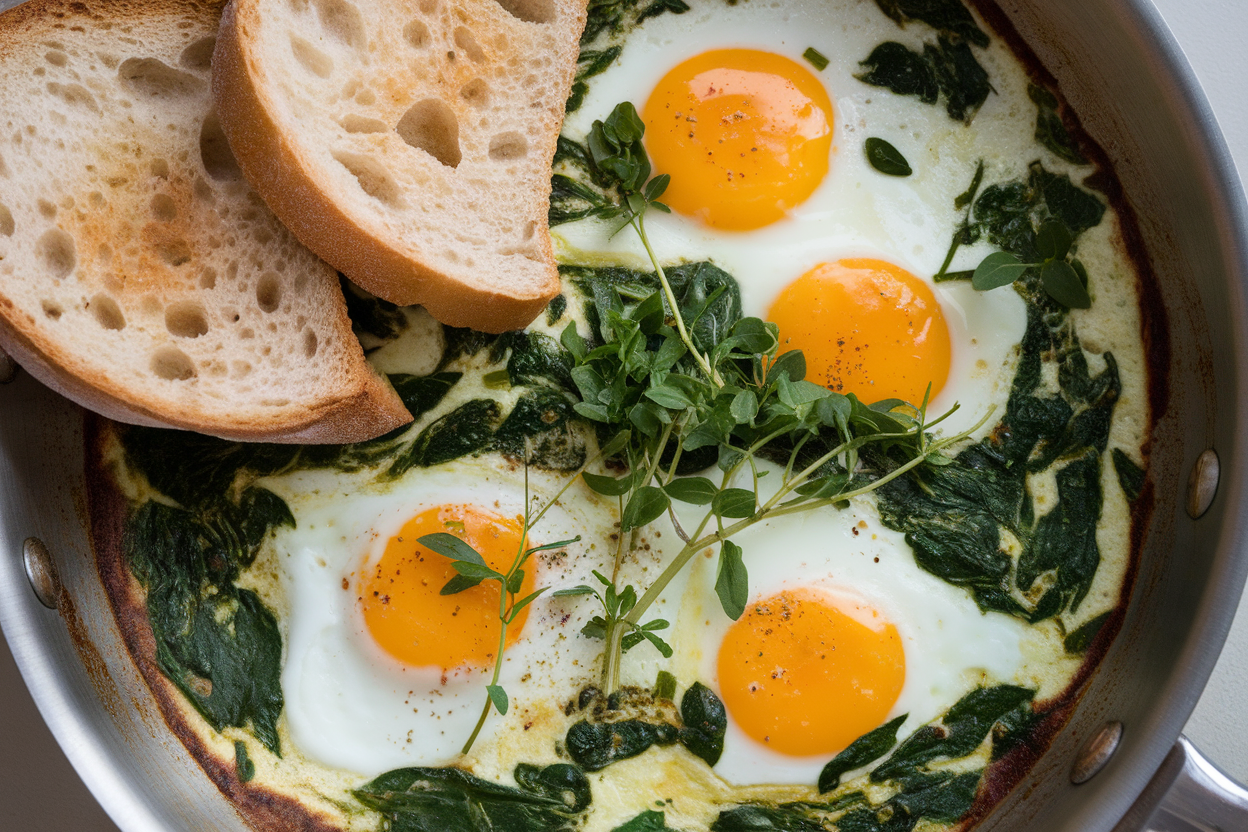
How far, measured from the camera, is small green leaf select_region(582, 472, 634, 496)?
1.83 m

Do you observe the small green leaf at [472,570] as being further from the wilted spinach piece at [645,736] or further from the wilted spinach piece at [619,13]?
the wilted spinach piece at [619,13]

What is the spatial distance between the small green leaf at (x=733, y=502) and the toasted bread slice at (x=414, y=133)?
24.4 inches

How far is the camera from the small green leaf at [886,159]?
209 centimetres

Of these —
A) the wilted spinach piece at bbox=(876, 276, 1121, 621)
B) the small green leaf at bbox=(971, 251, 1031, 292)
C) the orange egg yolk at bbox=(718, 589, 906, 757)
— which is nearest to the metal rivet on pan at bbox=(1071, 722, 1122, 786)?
the wilted spinach piece at bbox=(876, 276, 1121, 621)

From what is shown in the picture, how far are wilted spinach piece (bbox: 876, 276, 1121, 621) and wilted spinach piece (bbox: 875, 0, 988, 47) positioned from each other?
716 mm

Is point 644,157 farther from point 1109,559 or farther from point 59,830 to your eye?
point 59,830

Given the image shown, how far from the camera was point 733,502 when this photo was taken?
174cm

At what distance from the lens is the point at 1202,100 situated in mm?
1809


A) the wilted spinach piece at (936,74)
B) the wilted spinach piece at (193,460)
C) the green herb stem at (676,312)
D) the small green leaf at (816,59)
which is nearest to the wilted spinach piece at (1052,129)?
the wilted spinach piece at (936,74)

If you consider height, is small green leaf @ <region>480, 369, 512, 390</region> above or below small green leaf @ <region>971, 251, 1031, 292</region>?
below

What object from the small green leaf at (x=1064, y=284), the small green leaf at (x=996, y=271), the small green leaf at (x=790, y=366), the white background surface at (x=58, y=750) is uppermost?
the small green leaf at (x=1064, y=284)

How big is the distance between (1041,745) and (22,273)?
2653mm

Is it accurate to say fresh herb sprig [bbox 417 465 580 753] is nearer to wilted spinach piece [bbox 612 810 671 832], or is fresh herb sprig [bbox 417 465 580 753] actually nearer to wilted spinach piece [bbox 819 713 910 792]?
wilted spinach piece [bbox 612 810 671 832]

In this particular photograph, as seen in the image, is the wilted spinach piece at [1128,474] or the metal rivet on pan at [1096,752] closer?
the metal rivet on pan at [1096,752]
